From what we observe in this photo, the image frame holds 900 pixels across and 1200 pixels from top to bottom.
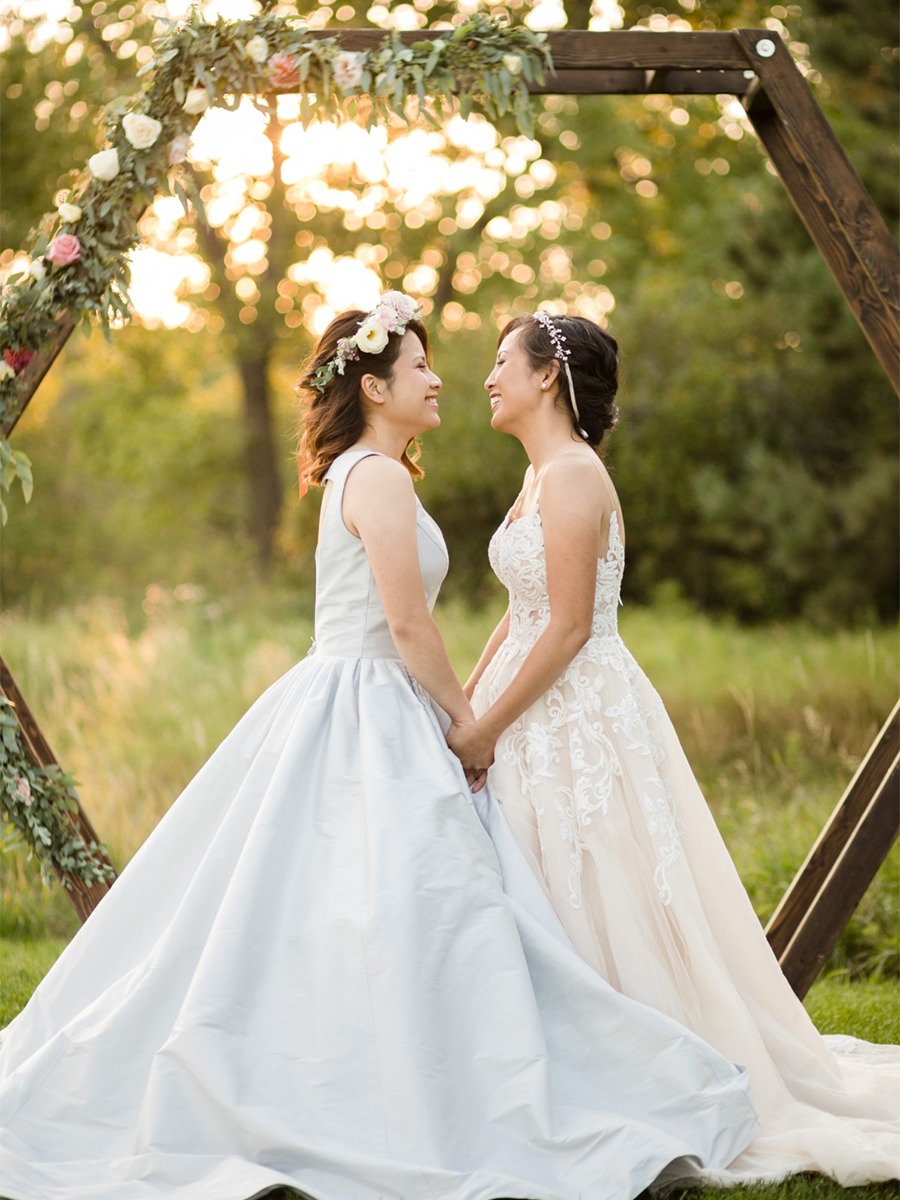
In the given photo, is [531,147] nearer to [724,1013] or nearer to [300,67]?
[300,67]

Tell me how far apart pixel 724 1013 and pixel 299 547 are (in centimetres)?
1158

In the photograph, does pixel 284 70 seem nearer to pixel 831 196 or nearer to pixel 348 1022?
pixel 831 196

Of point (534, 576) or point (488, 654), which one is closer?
point (534, 576)

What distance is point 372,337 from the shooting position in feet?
11.7

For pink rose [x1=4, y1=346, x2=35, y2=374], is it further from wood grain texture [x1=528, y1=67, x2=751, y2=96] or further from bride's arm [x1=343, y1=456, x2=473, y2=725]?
wood grain texture [x1=528, y1=67, x2=751, y2=96]

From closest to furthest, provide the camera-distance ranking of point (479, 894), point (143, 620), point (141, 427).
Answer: point (479, 894), point (143, 620), point (141, 427)

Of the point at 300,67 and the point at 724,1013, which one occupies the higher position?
the point at 300,67

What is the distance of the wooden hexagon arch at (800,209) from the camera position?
407cm

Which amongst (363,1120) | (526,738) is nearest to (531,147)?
(526,738)

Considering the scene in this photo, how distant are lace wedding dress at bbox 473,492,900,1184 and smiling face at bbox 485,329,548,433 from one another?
324 mm

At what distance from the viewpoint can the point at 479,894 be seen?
3.22 meters

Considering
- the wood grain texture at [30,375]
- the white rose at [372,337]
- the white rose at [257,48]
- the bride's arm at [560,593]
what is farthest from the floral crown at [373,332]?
the wood grain texture at [30,375]

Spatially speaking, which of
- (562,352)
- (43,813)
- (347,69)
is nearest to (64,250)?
(347,69)

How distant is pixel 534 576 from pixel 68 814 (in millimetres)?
1836
